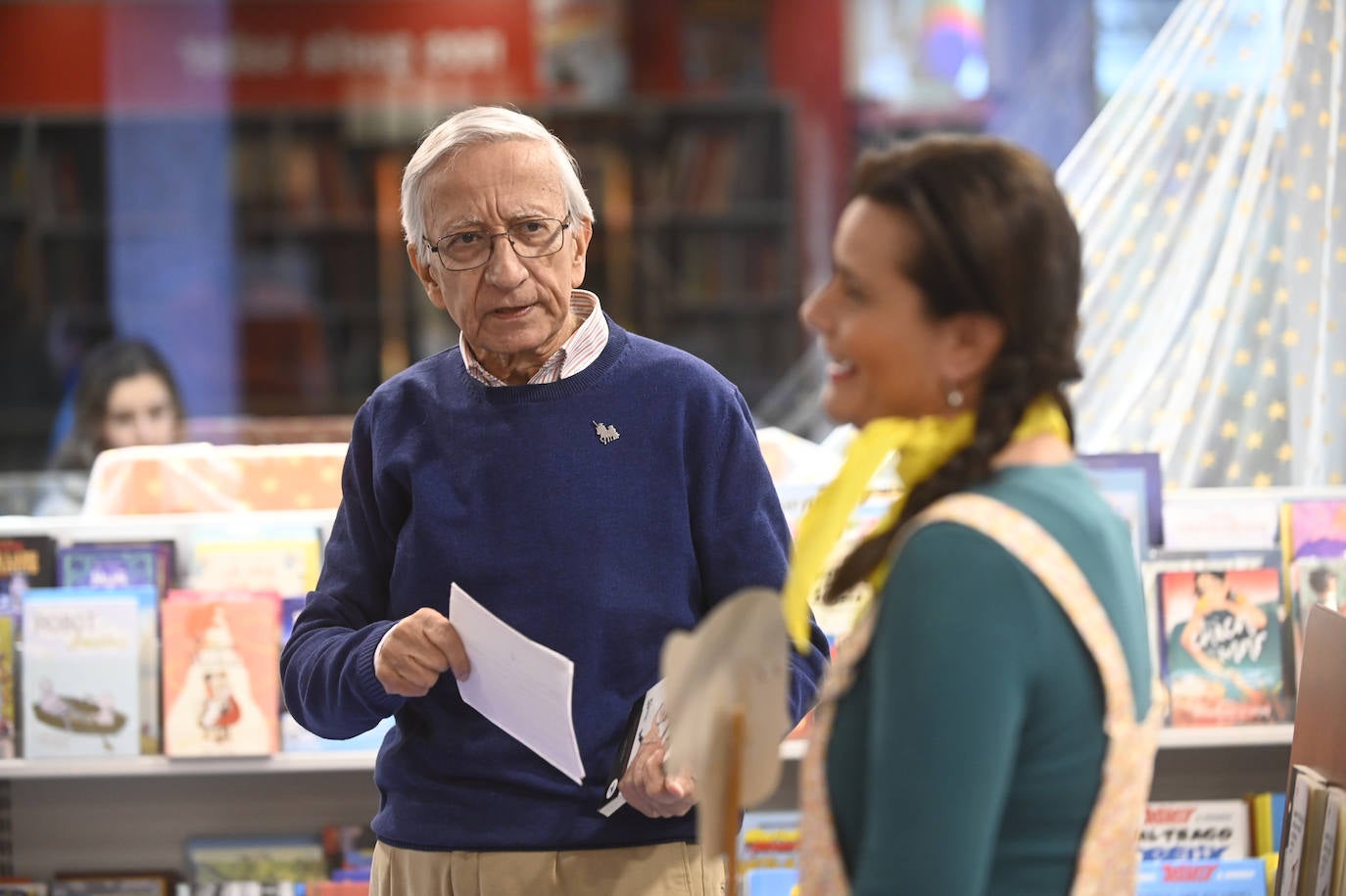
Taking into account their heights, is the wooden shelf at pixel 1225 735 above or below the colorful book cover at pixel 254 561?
below

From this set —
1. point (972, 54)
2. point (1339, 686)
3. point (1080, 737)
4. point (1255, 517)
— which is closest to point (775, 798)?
point (1255, 517)

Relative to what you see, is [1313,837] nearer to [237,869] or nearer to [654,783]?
[654,783]

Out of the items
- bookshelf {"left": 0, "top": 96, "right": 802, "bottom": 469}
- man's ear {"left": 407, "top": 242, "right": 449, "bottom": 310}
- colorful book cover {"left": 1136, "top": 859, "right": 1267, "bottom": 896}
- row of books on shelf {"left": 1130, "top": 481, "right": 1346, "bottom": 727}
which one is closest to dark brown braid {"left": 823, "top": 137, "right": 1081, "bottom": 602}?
man's ear {"left": 407, "top": 242, "right": 449, "bottom": 310}

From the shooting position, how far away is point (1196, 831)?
2607mm

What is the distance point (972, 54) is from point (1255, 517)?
527 cm

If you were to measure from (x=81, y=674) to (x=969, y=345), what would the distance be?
2.02 metres

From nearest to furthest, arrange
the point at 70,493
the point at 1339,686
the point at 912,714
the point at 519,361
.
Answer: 1. the point at 912,714
2. the point at 519,361
3. the point at 1339,686
4. the point at 70,493

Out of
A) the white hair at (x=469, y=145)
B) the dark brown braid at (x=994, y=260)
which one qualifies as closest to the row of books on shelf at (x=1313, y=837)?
the dark brown braid at (x=994, y=260)

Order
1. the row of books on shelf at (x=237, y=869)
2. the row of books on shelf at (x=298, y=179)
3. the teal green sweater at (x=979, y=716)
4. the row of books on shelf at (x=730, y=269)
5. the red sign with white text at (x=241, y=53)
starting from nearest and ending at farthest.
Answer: the teal green sweater at (x=979, y=716)
the row of books on shelf at (x=237, y=869)
the red sign with white text at (x=241, y=53)
the row of books on shelf at (x=298, y=179)
the row of books on shelf at (x=730, y=269)

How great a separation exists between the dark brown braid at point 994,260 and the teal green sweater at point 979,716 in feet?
0.16

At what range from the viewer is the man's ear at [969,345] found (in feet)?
3.30

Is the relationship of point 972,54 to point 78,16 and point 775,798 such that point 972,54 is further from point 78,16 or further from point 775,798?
point 775,798

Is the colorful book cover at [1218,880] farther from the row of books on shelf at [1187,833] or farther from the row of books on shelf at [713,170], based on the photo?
the row of books on shelf at [713,170]

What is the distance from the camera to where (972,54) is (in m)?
7.48
